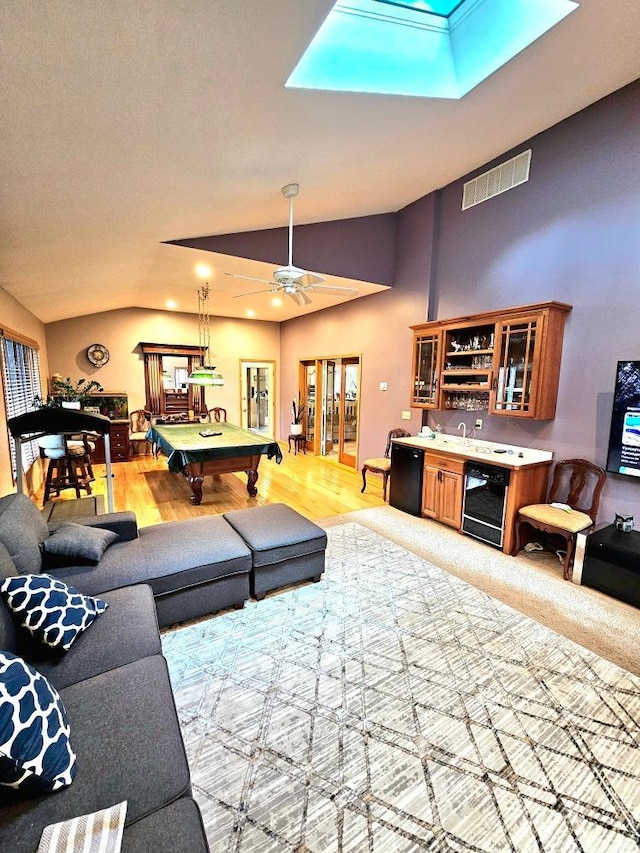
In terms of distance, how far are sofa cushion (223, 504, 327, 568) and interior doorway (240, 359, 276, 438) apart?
20.0 feet

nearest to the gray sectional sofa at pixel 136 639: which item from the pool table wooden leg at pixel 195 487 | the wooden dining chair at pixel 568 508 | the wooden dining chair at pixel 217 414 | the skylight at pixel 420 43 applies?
the pool table wooden leg at pixel 195 487

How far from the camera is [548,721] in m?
1.78

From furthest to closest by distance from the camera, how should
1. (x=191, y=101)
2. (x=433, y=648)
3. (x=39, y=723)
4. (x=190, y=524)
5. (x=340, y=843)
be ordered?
(x=190, y=524) < (x=433, y=648) < (x=191, y=101) < (x=340, y=843) < (x=39, y=723)

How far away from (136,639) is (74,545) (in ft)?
2.78

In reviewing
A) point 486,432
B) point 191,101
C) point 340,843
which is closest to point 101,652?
point 340,843

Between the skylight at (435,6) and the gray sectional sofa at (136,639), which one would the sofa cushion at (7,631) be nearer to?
the gray sectional sofa at (136,639)

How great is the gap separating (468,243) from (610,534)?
3.53 metres

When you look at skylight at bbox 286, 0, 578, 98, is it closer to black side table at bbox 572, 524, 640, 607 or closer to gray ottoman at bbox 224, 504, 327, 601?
gray ottoman at bbox 224, 504, 327, 601

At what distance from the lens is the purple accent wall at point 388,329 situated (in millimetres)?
5094

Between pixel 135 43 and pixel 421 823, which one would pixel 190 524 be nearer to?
pixel 421 823

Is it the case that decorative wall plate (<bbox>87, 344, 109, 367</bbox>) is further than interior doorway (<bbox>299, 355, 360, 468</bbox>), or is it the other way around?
decorative wall plate (<bbox>87, 344, 109, 367</bbox>)

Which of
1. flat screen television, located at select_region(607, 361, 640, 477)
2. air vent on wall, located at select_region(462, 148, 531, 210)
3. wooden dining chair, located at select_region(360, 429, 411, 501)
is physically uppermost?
air vent on wall, located at select_region(462, 148, 531, 210)

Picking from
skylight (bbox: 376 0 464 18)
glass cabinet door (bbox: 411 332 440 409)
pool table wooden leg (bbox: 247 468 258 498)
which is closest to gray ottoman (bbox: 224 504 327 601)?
pool table wooden leg (bbox: 247 468 258 498)

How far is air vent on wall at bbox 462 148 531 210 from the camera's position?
12.5 ft
